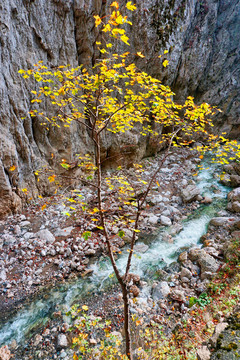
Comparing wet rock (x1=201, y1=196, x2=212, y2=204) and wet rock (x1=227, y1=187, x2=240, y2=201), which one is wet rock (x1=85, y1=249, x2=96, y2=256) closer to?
wet rock (x1=201, y1=196, x2=212, y2=204)

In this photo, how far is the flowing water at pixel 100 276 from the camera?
13.4 ft

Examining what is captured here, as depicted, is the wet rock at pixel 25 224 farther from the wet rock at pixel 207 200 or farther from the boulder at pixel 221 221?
the wet rock at pixel 207 200

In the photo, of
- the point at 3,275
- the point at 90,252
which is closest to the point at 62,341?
the point at 90,252

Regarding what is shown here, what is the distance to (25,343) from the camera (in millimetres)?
3750

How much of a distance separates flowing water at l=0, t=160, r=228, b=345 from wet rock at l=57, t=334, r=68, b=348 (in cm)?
67

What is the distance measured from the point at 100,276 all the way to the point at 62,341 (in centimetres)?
181

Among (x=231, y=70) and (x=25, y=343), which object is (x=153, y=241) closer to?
(x=25, y=343)

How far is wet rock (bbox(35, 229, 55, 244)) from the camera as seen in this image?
5930mm

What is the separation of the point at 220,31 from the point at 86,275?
Answer: 21590 mm

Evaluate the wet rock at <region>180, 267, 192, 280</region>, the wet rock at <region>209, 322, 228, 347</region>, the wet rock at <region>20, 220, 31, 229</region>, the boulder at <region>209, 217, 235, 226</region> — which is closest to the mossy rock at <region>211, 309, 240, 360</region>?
the wet rock at <region>209, 322, 228, 347</region>

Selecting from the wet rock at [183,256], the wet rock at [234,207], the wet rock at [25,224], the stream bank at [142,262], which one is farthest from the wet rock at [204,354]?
the wet rock at [234,207]

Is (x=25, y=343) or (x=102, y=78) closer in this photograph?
(x=102, y=78)

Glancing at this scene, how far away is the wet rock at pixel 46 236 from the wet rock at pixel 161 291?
364 cm

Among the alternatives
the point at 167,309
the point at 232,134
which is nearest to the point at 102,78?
the point at 167,309
